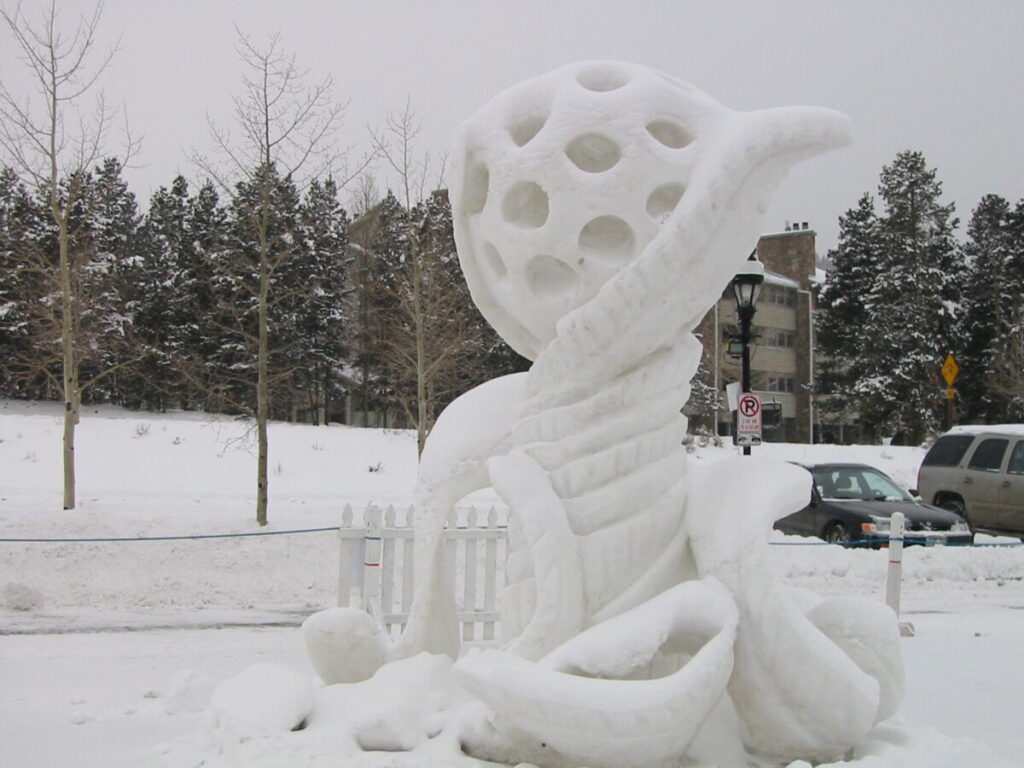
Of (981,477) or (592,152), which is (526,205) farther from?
(981,477)

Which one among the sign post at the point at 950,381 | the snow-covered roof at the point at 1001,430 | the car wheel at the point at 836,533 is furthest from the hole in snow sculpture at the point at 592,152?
the sign post at the point at 950,381

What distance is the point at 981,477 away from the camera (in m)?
14.8

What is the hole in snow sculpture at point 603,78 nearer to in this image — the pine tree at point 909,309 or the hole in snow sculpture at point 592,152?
the hole in snow sculpture at point 592,152

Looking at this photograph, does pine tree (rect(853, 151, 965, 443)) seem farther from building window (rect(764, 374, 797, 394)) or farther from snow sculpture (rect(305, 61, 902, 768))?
snow sculpture (rect(305, 61, 902, 768))

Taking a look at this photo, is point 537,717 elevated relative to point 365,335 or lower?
lower

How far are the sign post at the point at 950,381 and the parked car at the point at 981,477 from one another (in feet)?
56.0

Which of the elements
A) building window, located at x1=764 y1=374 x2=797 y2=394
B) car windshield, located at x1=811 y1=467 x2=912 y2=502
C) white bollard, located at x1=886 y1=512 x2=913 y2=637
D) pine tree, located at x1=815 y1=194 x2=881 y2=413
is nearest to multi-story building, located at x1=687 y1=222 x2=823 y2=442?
building window, located at x1=764 y1=374 x2=797 y2=394

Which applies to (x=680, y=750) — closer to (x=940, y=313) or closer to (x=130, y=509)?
(x=130, y=509)

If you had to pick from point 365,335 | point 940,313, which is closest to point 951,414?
point 940,313

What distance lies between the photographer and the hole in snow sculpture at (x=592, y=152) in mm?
4332

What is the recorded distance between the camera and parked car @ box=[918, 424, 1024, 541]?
14383 millimetres

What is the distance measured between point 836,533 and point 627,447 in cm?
999

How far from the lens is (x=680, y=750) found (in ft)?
12.0

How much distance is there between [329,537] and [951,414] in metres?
27.1
